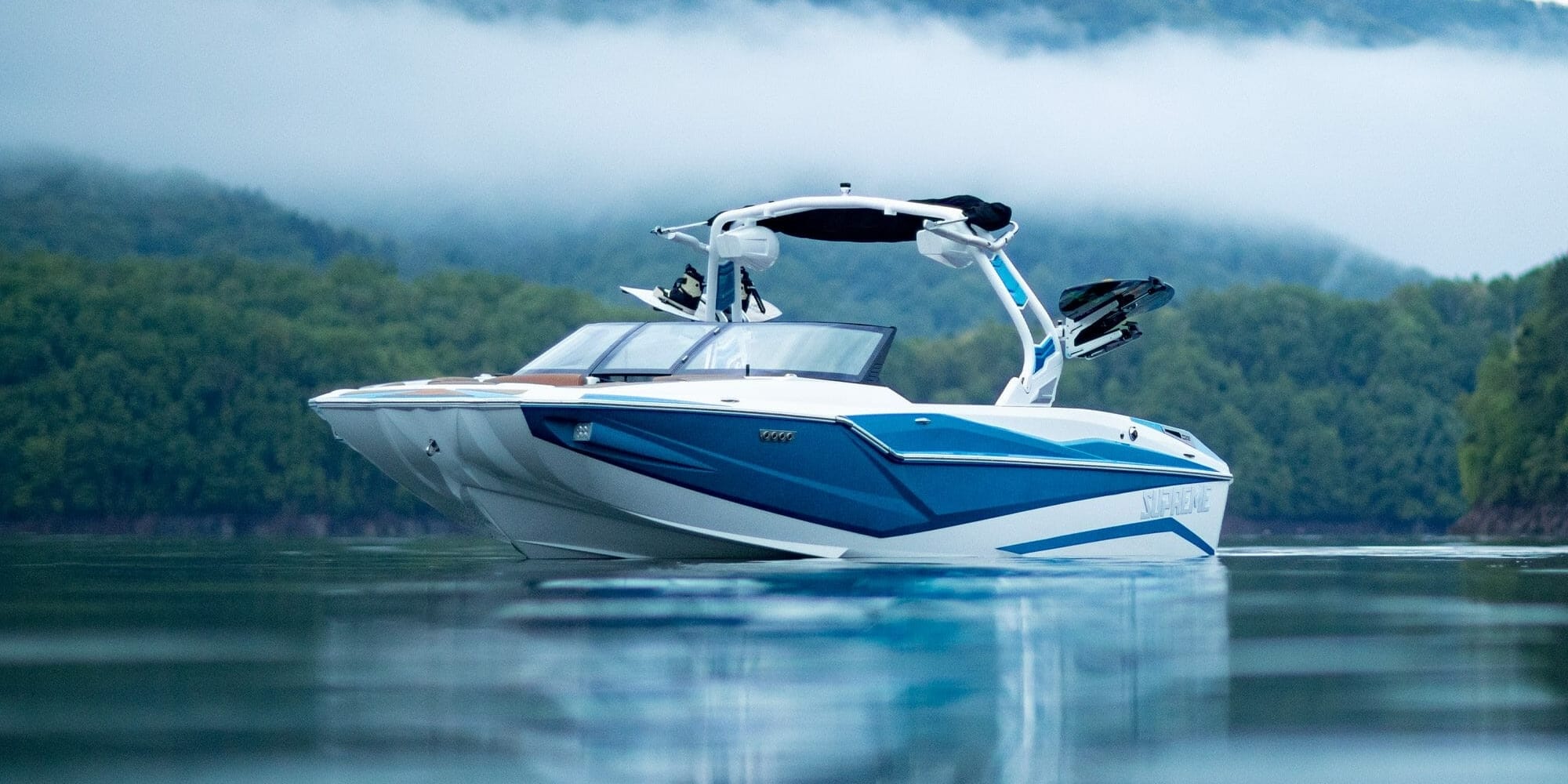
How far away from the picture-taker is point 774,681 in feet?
28.9

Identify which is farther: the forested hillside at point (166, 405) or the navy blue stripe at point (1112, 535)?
the forested hillside at point (166, 405)

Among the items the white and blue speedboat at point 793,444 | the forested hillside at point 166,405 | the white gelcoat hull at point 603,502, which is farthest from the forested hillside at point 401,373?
the white and blue speedboat at point 793,444

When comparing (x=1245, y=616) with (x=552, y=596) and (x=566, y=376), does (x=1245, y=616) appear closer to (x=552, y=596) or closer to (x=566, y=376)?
(x=552, y=596)

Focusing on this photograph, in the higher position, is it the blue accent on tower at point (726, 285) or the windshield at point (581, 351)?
the blue accent on tower at point (726, 285)

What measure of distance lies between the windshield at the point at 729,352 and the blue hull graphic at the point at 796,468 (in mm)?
953

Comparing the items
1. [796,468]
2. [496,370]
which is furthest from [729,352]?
[496,370]

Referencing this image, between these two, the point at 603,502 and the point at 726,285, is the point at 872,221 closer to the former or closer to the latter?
the point at 726,285

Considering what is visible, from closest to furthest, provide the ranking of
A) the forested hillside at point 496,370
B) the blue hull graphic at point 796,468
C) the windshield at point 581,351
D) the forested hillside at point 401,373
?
1. the blue hull graphic at point 796,468
2. the windshield at point 581,351
3. the forested hillside at point 496,370
4. the forested hillside at point 401,373

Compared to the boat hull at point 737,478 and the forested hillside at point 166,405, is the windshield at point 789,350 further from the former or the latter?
the forested hillside at point 166,405

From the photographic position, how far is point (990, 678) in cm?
898

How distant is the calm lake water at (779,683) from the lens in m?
6.79

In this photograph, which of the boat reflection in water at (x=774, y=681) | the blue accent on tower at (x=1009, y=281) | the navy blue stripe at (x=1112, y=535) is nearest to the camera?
the boat reflection in water at (x=774, y=681)

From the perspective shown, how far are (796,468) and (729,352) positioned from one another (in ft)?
4.96

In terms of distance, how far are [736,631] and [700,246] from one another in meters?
11.9
